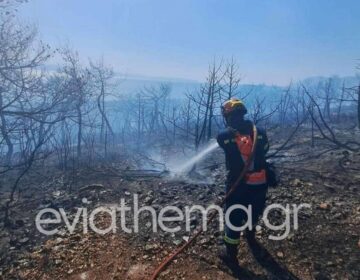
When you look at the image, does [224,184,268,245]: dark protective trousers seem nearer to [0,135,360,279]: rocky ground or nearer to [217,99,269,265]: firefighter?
[217,99,269,265]: firefighter

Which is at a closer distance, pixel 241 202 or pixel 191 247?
pixel 241 202

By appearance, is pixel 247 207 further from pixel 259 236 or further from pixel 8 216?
pixel 8 216

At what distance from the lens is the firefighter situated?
3.95m

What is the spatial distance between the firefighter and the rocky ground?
457mm

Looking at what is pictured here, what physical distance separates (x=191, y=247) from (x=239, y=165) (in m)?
1.43

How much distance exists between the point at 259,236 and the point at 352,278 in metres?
1.30

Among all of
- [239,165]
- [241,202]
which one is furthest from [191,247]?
[239,165]

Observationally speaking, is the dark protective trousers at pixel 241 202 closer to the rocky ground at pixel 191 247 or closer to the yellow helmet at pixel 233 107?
the rocky ground at pixel 191 247

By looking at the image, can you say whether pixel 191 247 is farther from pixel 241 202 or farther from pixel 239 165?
pixel 239 165

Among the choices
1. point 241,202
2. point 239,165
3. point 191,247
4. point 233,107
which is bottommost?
point 191,247

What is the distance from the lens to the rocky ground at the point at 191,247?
156 inches

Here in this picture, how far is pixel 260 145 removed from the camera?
405 cm

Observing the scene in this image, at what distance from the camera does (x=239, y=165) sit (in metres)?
3.98

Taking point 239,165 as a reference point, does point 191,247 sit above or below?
below
